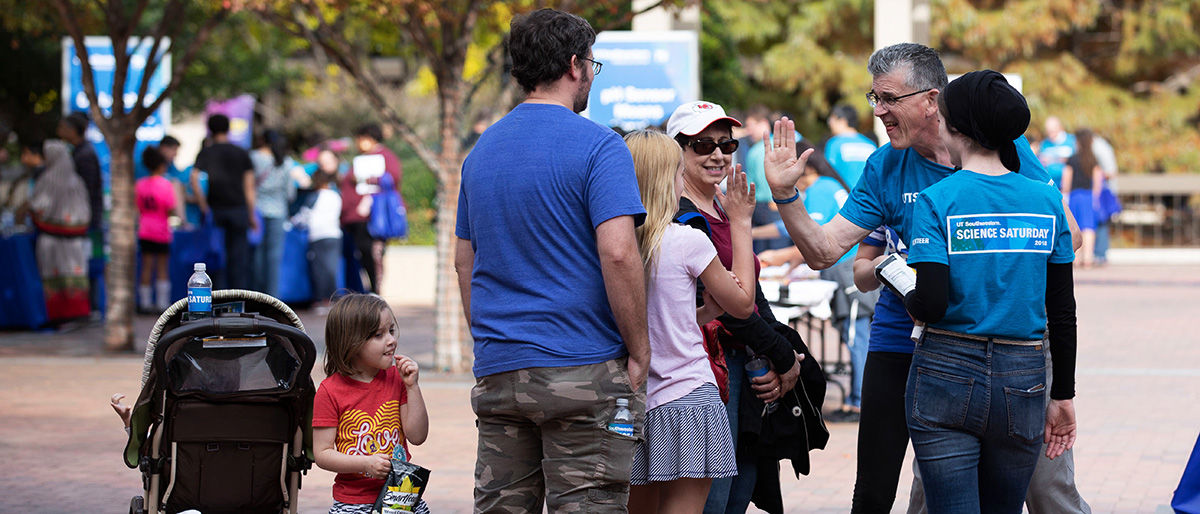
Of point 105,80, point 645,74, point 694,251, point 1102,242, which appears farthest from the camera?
point 1102,242

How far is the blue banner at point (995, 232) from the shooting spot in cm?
366

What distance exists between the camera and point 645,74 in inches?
581

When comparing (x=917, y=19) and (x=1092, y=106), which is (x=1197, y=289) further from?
(x=1092, y=106)

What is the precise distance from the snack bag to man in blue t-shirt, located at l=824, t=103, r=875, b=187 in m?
6.06

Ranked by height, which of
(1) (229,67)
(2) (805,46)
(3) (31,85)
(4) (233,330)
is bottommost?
(4) (233,330)

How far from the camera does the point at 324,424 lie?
15.1 feet

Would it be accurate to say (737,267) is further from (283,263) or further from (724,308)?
(283,263)

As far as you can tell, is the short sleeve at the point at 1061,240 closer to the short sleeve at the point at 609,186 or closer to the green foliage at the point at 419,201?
the short sleeve at the point at 609,186

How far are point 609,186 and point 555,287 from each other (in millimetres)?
309

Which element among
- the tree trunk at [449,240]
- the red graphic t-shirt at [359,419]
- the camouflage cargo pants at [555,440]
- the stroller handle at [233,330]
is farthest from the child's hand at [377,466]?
the tree trunk at [449,240]

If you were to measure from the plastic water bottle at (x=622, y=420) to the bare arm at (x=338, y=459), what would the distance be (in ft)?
3.72

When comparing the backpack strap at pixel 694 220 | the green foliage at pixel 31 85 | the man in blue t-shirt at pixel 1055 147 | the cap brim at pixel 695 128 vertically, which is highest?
the green foliage at pixel 31 85

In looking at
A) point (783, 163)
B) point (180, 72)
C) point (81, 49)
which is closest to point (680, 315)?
point (783, 163)

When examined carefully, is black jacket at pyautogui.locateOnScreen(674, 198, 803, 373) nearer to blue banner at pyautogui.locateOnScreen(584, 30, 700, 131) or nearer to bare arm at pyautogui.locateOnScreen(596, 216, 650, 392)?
bare arm at pyautogui.locateOnScreen(596, 216, 650, 392)
